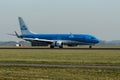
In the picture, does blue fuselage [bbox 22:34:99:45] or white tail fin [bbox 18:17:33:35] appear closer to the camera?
blue fuselage [bbox 22:34:99:45]

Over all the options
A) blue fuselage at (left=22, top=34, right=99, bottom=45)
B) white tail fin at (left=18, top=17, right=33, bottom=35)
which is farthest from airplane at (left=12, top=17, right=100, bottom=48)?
white tail fin at (left=18, top=17, right=33, bottom=35)

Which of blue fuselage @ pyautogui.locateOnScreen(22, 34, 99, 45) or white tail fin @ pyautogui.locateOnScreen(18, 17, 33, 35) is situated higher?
white tail fin @ pyautogui.locateOnScreen(18, 17, 33, 35)

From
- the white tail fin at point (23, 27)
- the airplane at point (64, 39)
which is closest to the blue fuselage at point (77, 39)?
the airplane at point (64, 39)

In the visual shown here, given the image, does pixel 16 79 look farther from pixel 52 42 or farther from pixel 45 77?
pixel 52 42

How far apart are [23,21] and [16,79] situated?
104 m

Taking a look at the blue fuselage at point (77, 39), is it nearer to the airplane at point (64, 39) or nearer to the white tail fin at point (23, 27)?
the airplane at point (64, 39)

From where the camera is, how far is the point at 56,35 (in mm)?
109375

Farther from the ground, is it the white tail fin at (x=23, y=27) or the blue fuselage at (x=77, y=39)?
the white tail fin at (x=23, y=27)

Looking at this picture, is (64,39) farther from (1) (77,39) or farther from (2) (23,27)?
(2) (23,27)

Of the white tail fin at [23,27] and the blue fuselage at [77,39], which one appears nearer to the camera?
the blue fuselage at [77,39]

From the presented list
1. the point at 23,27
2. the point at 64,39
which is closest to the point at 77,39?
the point at 64,39

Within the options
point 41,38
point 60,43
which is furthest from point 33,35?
point 60,43

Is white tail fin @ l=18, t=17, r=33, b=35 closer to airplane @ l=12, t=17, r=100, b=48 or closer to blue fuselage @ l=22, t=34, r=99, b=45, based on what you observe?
airplane @ l=12, t=17, r=100, b=48

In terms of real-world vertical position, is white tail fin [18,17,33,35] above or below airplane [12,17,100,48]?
above
